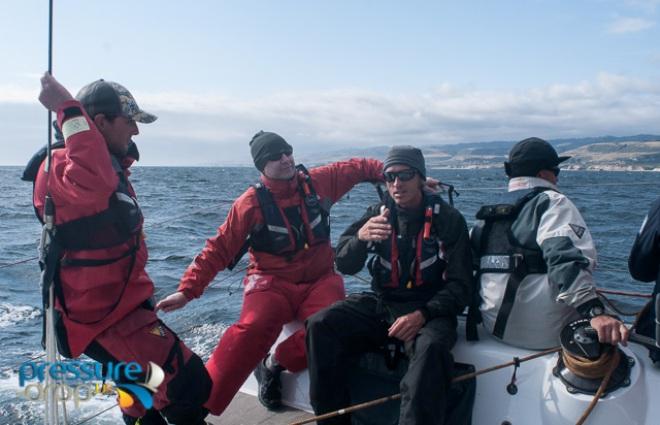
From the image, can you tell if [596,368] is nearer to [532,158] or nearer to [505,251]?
[505,251]

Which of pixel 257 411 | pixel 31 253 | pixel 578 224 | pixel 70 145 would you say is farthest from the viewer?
pixel 31 253

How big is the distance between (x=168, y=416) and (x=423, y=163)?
1974 mm

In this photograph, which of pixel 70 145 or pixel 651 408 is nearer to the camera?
pixel 70 145

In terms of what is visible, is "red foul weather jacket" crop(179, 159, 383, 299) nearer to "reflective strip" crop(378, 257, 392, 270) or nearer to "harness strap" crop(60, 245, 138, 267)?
"reflective strip" crop(378, 257, 392, 270)

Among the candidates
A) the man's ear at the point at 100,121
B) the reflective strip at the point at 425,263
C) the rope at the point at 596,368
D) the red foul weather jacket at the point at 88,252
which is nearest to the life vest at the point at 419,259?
the reflective strip at the point at 425,263

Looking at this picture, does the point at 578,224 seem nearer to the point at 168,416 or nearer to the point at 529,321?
the point at 529,321

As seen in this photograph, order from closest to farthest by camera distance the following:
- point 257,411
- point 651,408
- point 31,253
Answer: point 651,408, point 257,411, point 31,253

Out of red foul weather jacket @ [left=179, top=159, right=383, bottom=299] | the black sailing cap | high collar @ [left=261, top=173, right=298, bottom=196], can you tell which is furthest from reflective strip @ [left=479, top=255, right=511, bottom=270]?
high collar @ [left=261, top=173, right=298, bottom=196]

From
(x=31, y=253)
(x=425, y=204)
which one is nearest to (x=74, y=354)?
(x=425, y=204)

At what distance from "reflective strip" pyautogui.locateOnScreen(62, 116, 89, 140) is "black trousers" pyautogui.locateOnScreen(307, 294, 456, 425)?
5.00 ft

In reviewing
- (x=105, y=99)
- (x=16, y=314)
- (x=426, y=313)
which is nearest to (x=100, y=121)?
(x=105, y=99)

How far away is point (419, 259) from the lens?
3.31 metres

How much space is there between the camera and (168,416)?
2.98 metres

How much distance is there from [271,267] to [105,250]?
1402 mm
